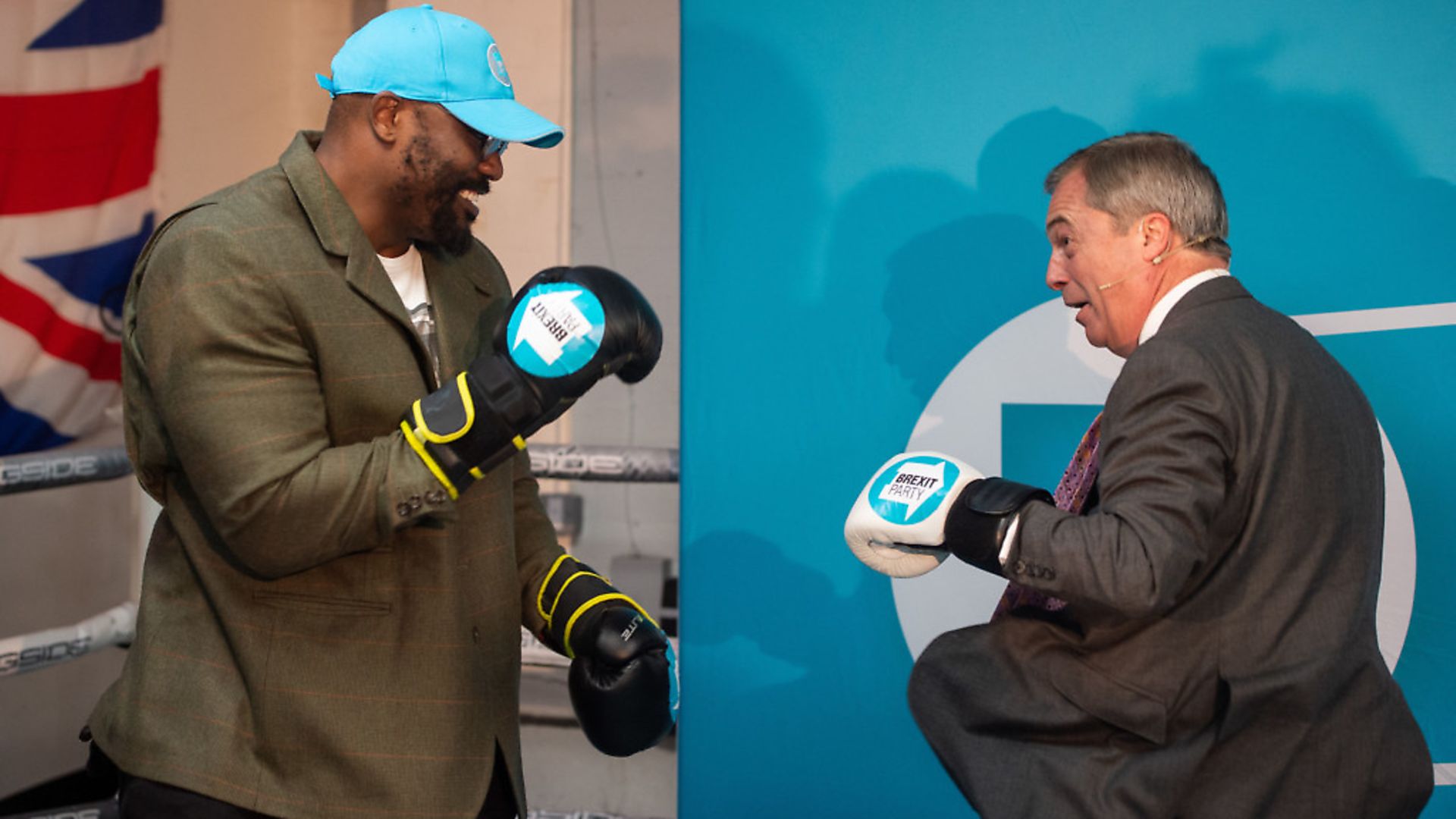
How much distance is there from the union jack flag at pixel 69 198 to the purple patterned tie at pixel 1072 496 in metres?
2.70

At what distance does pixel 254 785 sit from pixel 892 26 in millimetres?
1467

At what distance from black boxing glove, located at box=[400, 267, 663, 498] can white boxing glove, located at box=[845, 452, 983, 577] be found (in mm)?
371

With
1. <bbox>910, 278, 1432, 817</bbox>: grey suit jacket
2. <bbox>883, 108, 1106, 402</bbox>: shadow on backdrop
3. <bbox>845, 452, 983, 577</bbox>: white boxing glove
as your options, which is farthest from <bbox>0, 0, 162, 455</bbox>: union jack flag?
<bbox>910, 278, 1432, 817</bbox>: grey suit jacket

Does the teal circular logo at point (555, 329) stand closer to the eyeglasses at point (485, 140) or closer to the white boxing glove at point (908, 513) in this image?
the eyeglasses at point (485, 140)

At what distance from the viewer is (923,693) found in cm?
165

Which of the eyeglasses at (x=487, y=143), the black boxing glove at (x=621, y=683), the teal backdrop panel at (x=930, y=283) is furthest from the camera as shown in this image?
the teal backdrop panel at (x=930, y=283)

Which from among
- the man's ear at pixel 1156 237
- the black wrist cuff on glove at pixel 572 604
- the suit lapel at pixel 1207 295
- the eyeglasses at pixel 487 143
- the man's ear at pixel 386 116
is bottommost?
the black wrist cuff on glove at pixel 572 604

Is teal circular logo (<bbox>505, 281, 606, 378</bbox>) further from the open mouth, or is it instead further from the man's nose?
the man's nose

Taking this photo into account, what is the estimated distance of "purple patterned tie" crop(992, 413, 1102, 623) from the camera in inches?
63.9

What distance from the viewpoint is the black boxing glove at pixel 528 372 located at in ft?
4.78

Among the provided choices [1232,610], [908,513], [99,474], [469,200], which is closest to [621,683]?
[908,513]

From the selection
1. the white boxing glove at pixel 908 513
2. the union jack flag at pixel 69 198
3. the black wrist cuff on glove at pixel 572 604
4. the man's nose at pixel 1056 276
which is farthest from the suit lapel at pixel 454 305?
the union jack flag at pixel 69 198

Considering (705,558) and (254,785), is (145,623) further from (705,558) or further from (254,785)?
(705,558)

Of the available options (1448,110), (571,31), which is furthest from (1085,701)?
(571,31)
